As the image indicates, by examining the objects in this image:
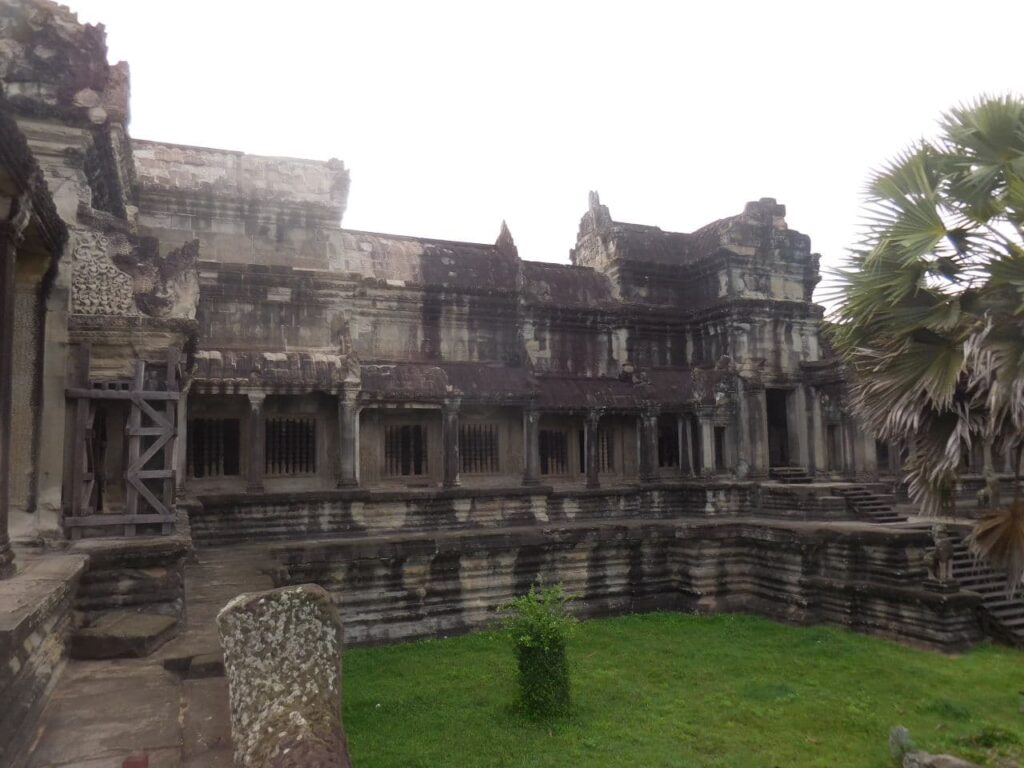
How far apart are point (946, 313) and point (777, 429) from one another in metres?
12.9

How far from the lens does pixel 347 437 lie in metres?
14.1

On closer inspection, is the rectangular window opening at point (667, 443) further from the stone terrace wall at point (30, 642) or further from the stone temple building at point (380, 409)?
the stone terrace wall at point (30, 642)

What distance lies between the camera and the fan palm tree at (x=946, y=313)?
6992 millimetres

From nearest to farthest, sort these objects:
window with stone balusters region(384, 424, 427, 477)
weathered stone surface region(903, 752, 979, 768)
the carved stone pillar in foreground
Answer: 1. the carved stone pillar in foreground
2. weathered stone surface region(903, 752, 979, 768)
3. window with stone balusters region(384, 424, 427, 477)

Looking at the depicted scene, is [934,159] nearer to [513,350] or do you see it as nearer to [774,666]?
[774,666]

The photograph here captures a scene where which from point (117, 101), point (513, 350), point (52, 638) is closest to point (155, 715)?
point (52, 638)

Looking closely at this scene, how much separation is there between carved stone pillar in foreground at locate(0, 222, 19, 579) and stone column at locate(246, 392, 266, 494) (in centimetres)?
787

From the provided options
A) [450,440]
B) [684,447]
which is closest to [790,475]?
[684,447]

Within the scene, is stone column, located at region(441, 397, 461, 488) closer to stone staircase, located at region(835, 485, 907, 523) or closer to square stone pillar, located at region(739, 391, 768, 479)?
square stone pillar, located at region(739, 391, 768, 479)

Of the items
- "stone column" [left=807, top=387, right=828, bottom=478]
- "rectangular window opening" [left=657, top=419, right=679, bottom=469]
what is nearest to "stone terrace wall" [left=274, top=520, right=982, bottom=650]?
"rectangular window opening" [left=657, top=419, right=679, bottom=469]

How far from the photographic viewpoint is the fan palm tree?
6.99 m

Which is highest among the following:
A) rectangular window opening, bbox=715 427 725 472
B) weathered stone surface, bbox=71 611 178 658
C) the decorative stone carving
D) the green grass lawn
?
the decorative stone carving

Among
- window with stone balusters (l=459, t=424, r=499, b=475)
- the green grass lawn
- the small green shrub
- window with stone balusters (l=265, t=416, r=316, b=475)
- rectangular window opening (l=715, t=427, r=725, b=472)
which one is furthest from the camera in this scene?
rectangular window opening (l=715, t=427, r=725, b=472)

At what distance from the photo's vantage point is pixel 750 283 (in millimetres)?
18375
